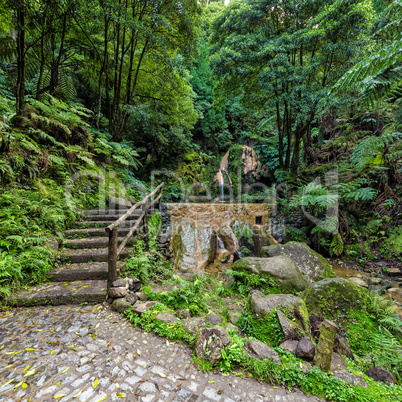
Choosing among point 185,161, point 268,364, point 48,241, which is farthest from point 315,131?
point 48,241

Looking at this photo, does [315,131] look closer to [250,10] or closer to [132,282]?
[250,10]

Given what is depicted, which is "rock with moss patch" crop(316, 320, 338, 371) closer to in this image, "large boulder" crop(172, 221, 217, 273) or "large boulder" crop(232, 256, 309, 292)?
"large boulder" crop(232, 256, 309, 292)

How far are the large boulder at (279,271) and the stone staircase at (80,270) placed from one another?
2348 mm

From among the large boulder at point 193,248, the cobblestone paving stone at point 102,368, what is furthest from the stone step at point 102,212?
the cobblestone paving stone at point 102,368

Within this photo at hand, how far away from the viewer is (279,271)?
3486 millimetres

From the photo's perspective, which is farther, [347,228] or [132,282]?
[347,228]

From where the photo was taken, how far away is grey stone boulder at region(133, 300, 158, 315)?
8.00 ft

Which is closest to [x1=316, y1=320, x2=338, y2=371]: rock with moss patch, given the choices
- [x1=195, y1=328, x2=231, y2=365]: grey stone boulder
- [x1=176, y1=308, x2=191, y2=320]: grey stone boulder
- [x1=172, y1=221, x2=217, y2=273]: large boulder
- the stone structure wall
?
[x1=195, y1=328, x2=231, y2=365]: grey stone boulder

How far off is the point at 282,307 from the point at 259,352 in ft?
2.71

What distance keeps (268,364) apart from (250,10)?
403 inches

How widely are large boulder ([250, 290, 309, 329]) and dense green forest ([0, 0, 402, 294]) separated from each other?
3.32m

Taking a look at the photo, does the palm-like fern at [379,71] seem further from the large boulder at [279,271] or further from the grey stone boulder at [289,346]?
the grey stone boulder at [289,346]

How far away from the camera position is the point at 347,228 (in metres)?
6.06

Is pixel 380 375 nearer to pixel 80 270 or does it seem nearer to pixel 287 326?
pixel 287 326
